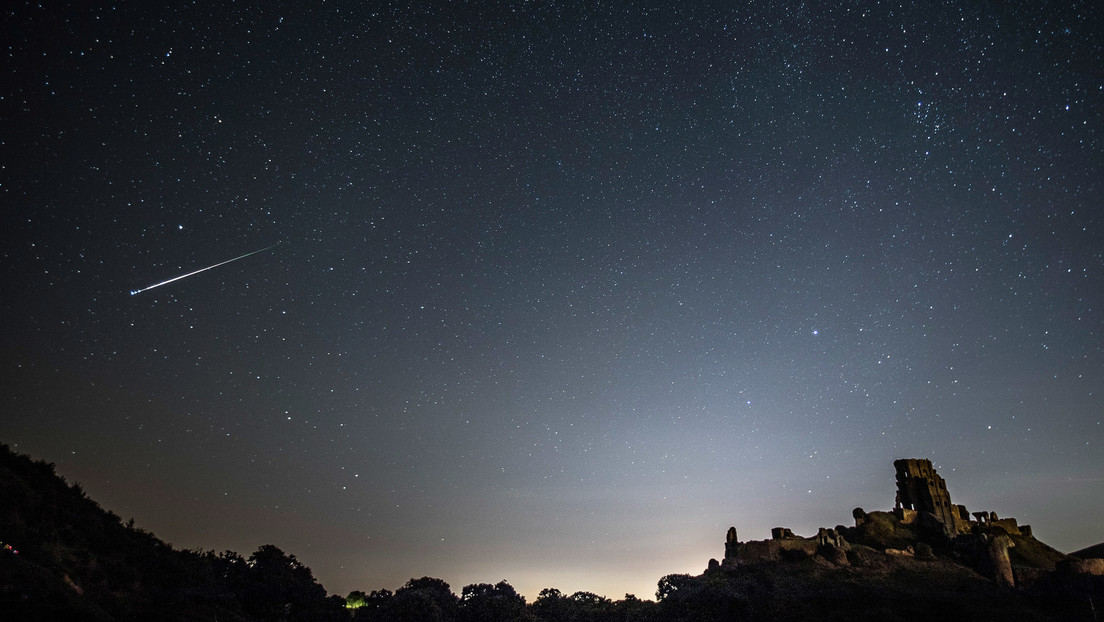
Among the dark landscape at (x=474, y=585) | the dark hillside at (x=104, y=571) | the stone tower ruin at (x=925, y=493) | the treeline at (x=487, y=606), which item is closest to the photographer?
the dark hillside at (x=104, y=571)

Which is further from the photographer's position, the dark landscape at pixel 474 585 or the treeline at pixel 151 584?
the dark landscape at pixel 474 585

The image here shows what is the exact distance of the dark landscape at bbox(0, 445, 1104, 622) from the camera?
17.2 m

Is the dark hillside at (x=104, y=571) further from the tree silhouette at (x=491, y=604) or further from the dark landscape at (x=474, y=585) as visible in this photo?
the tree silhouette at (x=491, y=604)

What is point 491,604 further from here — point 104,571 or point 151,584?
point 104,571

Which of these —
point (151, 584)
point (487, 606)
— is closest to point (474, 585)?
point (487, 606)

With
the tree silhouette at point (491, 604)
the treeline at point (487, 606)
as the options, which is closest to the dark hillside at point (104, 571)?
the treeline at point (487, 606)

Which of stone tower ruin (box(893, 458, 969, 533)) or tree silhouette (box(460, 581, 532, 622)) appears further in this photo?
stone tower ruin (box(893, 458, 969, 533))

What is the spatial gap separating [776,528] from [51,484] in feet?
201

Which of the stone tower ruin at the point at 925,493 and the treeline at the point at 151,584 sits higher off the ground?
the stone tower ruin at the point at 925,493

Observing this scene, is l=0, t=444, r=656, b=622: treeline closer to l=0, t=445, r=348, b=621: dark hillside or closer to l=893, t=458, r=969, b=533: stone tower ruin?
l=0, t=445, r=348, b=621: dark hillside

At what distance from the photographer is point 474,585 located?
30844mm

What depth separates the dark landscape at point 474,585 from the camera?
56.6ft

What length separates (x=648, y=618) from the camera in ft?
86.8

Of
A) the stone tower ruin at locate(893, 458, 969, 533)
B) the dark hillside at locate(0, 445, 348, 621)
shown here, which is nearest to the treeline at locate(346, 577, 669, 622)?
the dark hillside at locate(0, 445, 348, 621)
